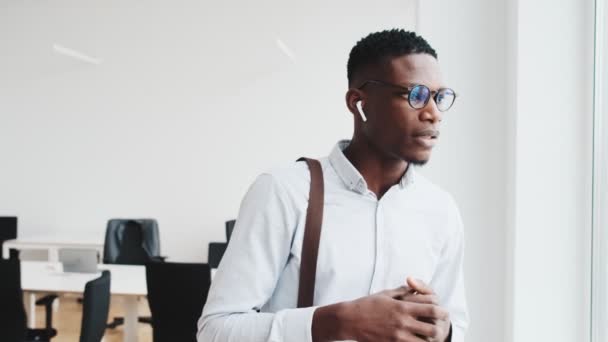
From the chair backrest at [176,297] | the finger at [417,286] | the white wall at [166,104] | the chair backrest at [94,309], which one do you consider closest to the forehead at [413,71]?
the finger at [417,286]

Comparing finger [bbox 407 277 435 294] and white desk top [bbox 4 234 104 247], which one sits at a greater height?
finger [bbox 407 277 435 294]

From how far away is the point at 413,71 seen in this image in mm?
1262

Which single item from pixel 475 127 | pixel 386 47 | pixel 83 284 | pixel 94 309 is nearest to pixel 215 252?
pixel 83 284

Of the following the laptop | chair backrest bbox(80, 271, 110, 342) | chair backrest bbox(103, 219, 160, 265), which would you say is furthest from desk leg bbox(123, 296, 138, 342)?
chair backrest bbox(103, 219, 160, 265)

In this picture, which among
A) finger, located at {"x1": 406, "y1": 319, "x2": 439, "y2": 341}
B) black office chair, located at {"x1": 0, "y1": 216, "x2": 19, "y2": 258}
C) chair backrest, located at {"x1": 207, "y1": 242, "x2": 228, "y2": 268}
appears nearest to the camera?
finger, located at {"x1": 406, "y1": 319, "x2": 439, "y2": 341}

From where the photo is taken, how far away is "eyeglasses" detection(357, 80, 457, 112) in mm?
1229

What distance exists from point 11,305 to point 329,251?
2812 millimetres

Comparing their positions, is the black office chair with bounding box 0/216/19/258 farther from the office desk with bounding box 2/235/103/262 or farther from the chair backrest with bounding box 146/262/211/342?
the chair backrest with bounding box 146/262/211/342

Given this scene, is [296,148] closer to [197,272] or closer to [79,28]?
[79,28]

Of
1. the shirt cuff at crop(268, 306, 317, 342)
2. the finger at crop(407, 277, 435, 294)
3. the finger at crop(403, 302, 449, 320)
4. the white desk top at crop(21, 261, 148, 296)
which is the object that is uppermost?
the finger at crop(407, 277, 435, 294)

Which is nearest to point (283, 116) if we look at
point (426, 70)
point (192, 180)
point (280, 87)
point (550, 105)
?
point (280, 87)

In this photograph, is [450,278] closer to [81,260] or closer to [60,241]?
[81,260]

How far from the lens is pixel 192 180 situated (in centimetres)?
705

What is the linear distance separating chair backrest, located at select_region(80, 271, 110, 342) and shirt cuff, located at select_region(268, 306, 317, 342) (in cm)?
197
